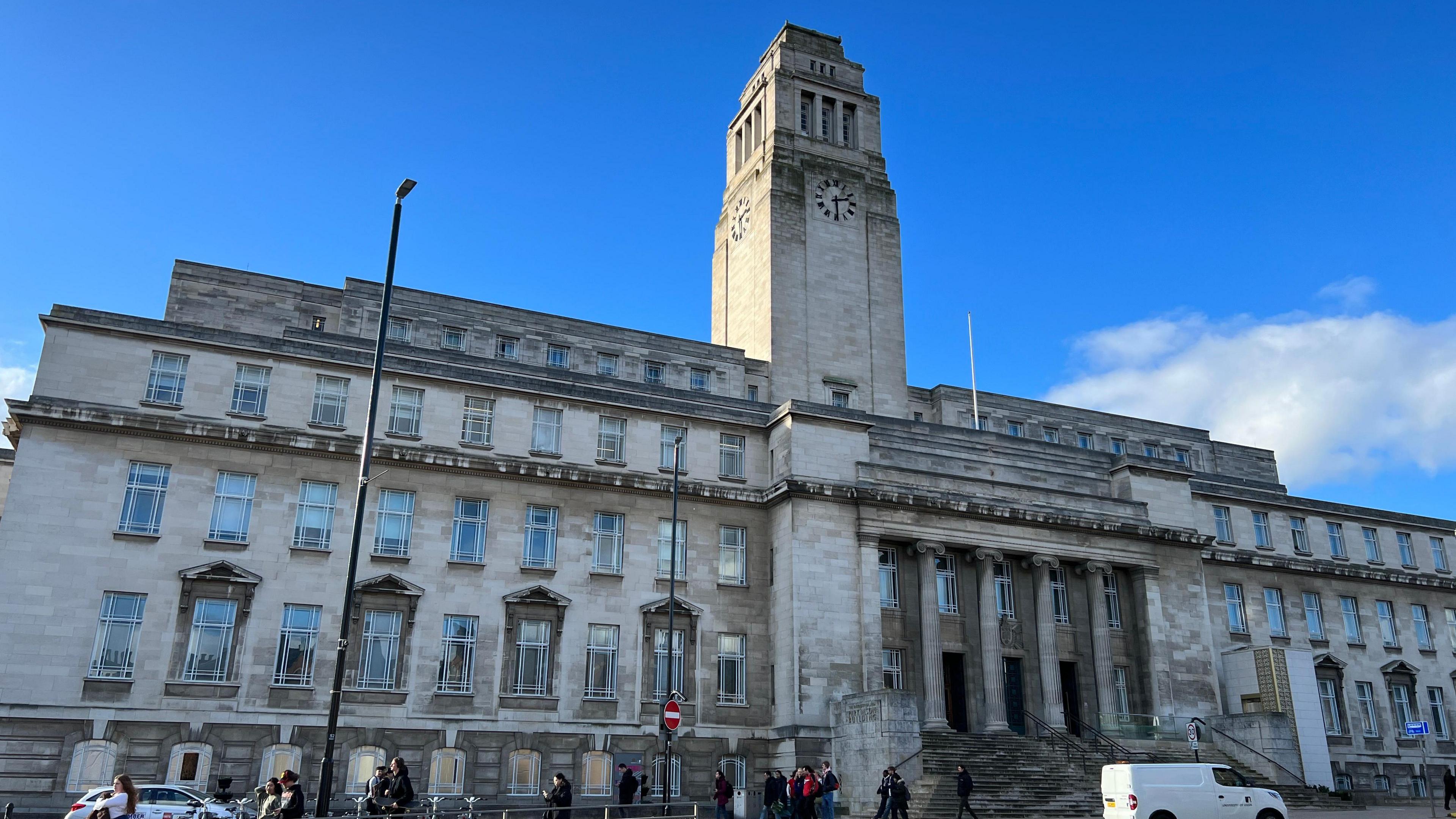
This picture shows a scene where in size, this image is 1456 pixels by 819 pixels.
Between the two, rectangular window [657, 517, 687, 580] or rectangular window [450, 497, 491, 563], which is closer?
rectangular window [450, 497, 491, 563]

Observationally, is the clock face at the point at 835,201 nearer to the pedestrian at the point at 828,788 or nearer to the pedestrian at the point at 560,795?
the pedestrian at the point at 828,788

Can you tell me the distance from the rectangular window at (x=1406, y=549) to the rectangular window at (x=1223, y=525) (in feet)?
38.2

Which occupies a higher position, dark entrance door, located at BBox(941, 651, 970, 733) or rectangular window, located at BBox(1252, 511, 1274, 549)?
rectangular window, located at BBox(1252, 511, 1274, 549)

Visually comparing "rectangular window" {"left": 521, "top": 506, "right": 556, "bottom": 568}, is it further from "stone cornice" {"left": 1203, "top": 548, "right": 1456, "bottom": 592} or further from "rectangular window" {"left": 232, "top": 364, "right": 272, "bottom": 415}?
"stone cornice" {"left": 1203, "top": 548, "right": 1456, "bottom": 592}

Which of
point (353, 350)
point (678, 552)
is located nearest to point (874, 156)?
point (678, 552)

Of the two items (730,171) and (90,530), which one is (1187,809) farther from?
(730,171)

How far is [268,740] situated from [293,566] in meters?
5.48

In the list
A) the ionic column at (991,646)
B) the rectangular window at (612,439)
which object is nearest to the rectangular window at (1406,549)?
the ionic column at (991,646)

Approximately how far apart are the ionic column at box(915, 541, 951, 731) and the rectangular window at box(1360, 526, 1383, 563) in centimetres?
2711

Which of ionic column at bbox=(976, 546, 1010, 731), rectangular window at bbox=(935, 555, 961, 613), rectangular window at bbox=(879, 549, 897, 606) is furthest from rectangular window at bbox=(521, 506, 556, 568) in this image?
ionic column at bbox=(976, 546, 1010, 731)

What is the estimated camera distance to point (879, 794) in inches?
1227

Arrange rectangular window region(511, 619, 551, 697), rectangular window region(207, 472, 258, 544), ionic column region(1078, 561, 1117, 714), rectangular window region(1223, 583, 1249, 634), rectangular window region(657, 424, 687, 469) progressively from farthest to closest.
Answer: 1. rectangular window region(1223, 583, 1249, 634)
2. ionic column region(1078, 561, 1117, 714)
3. rectangular window region(657, 424, 687, 469)
4. rectangular window region(511, 619, 551, 697)
5. rectangular window region(207, 472, 258, 544)

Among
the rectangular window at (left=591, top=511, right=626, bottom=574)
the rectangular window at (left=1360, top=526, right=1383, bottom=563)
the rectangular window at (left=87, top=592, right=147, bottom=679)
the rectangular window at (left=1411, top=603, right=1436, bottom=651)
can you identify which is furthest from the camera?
the rectangular window at (left=1360, top=526, right=1383, bottom=563)

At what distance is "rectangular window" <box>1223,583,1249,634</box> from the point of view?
50156mm
